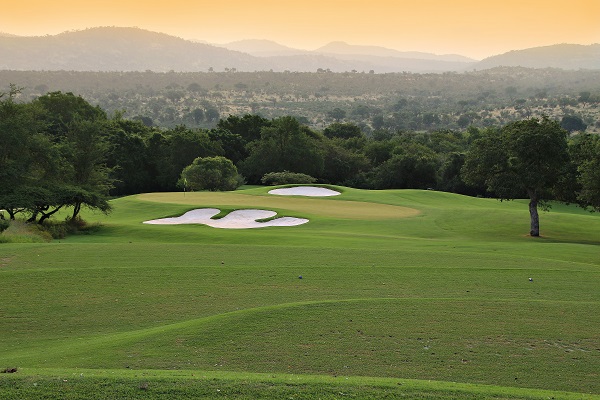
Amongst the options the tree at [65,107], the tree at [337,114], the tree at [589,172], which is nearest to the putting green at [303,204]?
the tree at [589,172]

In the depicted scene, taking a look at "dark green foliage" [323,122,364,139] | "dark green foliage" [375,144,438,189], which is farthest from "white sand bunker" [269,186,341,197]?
"dark green foliage" [323,122,364,139]

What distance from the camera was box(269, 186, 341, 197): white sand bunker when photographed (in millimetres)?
53494

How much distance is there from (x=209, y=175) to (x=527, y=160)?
38.8 m

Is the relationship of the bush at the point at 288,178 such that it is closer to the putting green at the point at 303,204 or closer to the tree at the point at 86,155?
the putting green at the point at 303,204

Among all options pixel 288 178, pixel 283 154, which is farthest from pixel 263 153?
pixel 288 178

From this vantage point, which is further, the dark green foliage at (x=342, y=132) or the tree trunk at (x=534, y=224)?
the dark green foliage at (x=342, y=132)

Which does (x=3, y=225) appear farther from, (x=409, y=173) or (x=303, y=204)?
(x=409, y=173)

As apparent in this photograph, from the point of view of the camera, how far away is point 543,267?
23.1 metres

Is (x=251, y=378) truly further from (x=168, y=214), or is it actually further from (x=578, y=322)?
(x=168, y=214)

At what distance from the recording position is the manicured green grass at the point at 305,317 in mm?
11789

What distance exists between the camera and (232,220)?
39906mm

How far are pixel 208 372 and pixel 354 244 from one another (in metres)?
18.4

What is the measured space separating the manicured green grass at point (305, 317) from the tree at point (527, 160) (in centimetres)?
930

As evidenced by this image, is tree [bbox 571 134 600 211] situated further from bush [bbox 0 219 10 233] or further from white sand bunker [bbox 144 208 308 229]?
bush [bbox 0 219 10 233]
